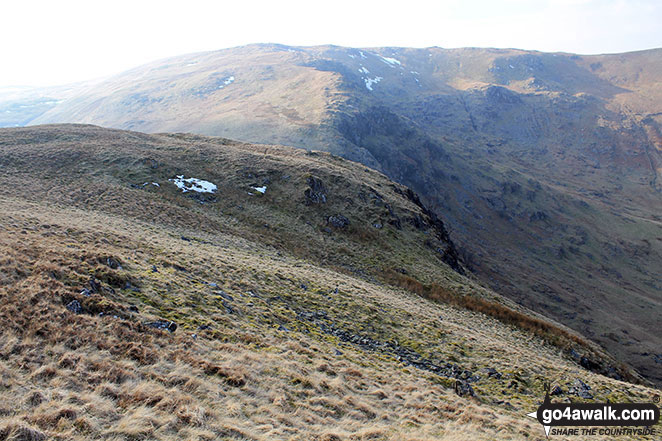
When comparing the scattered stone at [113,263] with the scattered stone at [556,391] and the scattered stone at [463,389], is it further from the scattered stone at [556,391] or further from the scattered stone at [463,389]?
the scattered stone at [556,391]

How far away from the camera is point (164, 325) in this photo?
1206 centimetres

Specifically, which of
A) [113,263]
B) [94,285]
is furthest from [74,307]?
[113,263]

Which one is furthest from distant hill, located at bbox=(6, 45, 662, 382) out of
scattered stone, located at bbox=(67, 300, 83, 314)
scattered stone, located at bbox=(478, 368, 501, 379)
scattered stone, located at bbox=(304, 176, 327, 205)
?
scattered stone, located at bbox=(67, 300, 83, 314)

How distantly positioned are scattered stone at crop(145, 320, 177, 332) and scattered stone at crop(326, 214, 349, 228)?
29.8 metres

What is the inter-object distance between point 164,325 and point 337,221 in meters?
30.7

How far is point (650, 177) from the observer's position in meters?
191

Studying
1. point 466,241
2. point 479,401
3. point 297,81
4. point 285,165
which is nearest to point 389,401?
point 479,401

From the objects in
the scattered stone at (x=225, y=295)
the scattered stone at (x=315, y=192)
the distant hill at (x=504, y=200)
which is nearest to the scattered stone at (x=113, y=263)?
the scattered stone at (x=225, y=295)

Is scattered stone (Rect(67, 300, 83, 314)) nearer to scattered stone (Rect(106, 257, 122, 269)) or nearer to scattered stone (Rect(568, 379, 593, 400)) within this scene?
scattered stone (Rect(106, 257, 122, 269))

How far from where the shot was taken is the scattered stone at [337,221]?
136 ft

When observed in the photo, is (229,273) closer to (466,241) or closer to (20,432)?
(20,432)

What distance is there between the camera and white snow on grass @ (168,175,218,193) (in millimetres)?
41537

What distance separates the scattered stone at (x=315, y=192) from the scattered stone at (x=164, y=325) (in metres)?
32.2

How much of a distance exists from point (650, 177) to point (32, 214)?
262533mm
